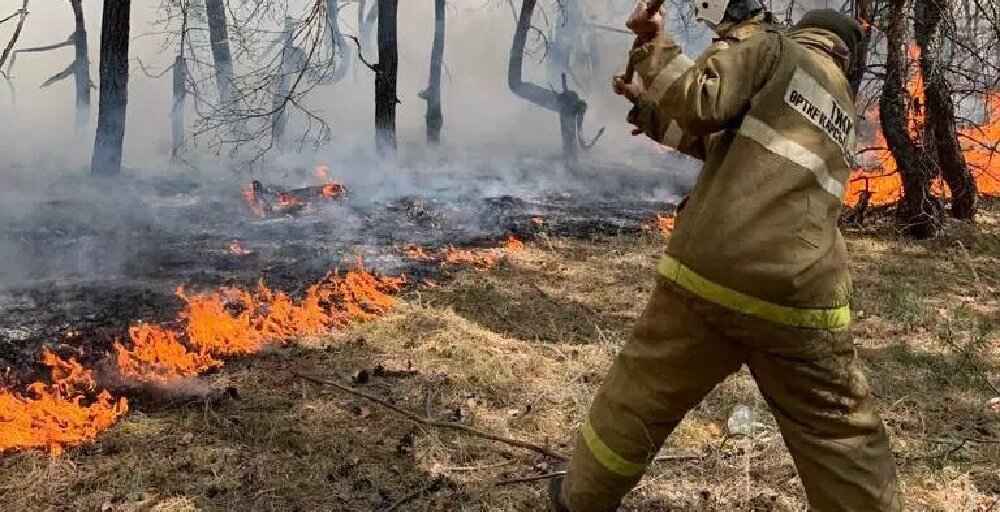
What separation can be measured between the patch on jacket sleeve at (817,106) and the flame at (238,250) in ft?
20.0

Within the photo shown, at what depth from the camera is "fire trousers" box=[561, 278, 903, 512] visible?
2561mm

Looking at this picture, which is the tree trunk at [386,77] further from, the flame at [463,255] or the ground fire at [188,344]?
the ground fire at [188,344]

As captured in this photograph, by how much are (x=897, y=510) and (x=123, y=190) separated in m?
10.3

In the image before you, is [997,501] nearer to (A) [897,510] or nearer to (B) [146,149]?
(A) [897,510]

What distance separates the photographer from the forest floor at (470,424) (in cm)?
349

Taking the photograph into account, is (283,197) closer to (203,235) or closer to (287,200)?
(287,200)

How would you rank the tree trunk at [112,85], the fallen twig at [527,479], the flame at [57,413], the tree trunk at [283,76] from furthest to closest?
1. the tree trunk at [112,85]
2. the tree trunk at [283,76]
3. the flame at [57,413]
4. the fallen twig at [527,479]

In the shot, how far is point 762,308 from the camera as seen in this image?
98.7 inches

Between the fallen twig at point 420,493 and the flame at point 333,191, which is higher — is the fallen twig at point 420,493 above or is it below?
below

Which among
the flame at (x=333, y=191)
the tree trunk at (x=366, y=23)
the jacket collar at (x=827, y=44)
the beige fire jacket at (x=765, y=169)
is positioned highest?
the tree trunk at (x=366, y=23)

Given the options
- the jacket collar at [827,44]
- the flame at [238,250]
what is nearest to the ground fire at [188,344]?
the flame at [238,250]

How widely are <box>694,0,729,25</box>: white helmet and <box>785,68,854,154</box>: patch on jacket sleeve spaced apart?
0.43 meters

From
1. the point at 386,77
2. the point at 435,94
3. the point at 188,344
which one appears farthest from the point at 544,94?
the point at 188,344

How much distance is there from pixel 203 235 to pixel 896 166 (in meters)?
8.46
